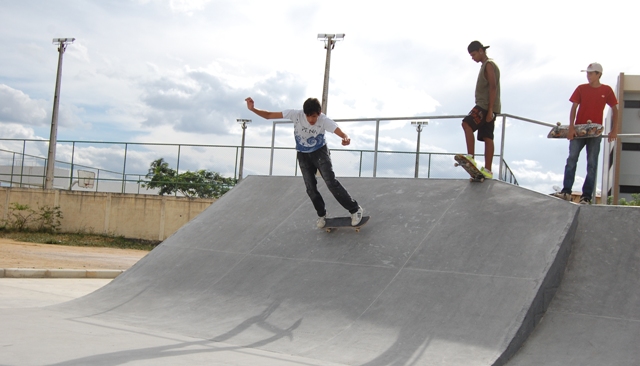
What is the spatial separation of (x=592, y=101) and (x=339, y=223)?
136 inches

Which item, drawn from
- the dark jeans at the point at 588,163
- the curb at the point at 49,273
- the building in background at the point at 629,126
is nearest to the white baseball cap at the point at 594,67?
the dark jeans at the point at 588,163

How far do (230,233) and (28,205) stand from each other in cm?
2260

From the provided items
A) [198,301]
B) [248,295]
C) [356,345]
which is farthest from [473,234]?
[198,301]

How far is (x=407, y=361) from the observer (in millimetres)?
4773

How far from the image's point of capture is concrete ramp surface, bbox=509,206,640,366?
4.76m

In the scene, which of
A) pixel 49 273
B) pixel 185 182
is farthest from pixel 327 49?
pixel 49 273

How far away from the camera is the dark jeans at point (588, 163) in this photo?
24.3 feet

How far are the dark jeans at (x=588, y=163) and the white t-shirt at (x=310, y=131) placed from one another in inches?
115

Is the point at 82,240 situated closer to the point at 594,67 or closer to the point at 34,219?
the point at 34,219

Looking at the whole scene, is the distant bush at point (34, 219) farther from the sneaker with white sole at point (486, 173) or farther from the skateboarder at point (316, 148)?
the sneaker with white sole at point (486, 173)

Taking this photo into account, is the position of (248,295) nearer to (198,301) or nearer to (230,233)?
(198,301)

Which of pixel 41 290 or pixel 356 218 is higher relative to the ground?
pixel 356 218

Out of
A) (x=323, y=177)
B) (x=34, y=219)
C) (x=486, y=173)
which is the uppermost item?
(x=486, y=173)

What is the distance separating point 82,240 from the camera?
1008 inches
